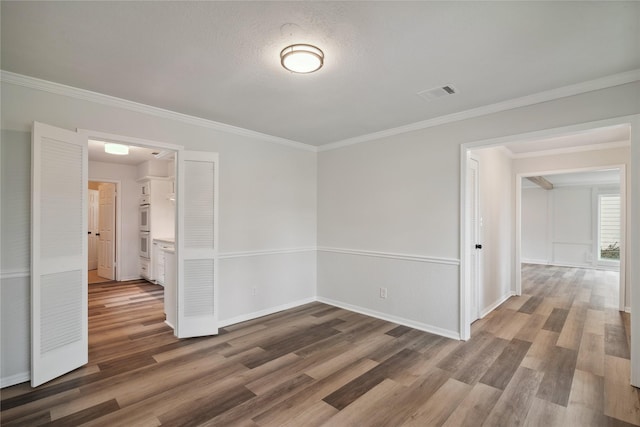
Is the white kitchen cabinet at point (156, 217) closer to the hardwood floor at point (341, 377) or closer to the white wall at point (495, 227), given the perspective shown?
the hardwood floor at point (341, 377)

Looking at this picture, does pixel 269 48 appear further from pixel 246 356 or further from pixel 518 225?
pixel 518 225

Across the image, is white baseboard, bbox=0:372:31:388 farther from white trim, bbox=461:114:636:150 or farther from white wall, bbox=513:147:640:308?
white wall, bbox=513:147:640:308

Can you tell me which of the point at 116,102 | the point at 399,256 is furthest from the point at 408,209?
the point at 116,102

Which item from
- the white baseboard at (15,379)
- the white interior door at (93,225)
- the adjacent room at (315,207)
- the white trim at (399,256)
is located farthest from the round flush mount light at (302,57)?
the white interior door at (93,225)

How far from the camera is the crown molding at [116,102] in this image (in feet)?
8.41

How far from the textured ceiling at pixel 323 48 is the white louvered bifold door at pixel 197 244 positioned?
0.81 meters

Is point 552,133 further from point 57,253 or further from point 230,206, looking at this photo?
point 57,253

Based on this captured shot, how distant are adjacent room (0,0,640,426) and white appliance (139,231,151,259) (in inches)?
58.1

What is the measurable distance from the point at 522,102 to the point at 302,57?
239 centimetres

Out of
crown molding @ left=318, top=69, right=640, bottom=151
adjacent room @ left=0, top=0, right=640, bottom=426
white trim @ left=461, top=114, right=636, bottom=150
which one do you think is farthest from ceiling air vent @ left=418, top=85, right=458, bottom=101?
white trim @ left=461, top=114, right=636, bottom=150

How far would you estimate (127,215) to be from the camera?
693cm

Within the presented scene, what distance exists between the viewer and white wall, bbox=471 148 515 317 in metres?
4.39

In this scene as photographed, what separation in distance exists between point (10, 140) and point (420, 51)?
347 cm

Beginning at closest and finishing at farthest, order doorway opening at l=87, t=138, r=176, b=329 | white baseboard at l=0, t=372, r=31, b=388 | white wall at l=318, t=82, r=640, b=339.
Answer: white baseboard at l=0, t=372, r=31, b=388
white wall at l=318, t=82, r=640, b=339
doorway opening at l=87, t=138, r=176, b=329
